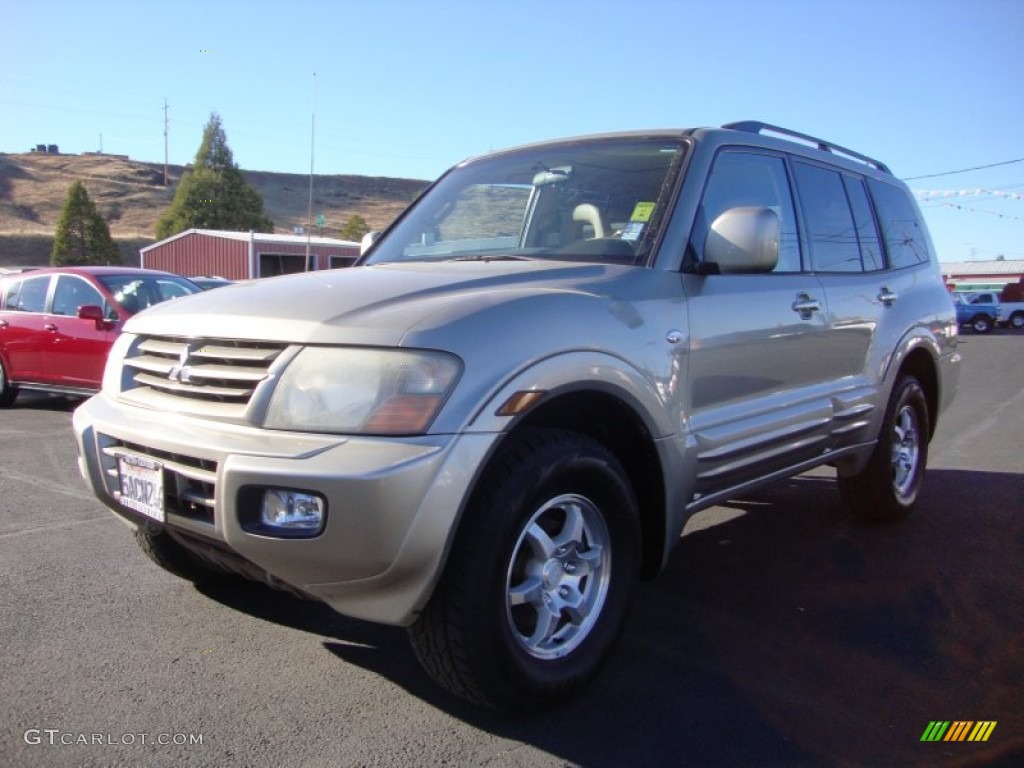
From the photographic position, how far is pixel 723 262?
3.30 meters

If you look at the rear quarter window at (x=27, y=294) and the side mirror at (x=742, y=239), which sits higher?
the side mirror at (x=742, y=239)

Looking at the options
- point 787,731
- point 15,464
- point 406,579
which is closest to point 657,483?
point 787,731

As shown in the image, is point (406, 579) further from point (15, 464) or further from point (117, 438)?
point (15, 464)

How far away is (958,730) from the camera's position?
109 inches

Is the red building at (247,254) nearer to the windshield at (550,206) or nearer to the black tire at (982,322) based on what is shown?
the black tire at (982,322)

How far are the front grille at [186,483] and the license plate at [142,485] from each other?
0.07ft

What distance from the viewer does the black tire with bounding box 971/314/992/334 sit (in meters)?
35.4

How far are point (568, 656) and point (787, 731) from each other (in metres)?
0.72

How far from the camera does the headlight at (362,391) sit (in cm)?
239

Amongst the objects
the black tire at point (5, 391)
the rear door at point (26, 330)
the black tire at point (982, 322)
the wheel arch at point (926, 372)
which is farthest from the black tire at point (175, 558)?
the black tire at point (982, 322)

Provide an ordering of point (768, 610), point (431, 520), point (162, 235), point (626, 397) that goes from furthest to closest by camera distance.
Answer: point (162, 235) < point (768, 610) < point (626, 397) < point (431, 520)

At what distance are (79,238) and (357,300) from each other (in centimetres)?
5427

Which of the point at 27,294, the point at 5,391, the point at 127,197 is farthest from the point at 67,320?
the point at 127,197

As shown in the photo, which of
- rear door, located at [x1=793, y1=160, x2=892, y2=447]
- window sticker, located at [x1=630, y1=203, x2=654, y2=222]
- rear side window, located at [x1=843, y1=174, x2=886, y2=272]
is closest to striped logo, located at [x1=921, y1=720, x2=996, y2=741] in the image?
rear door, located at [x1=793, y1=160, x2=892, y2=447]
